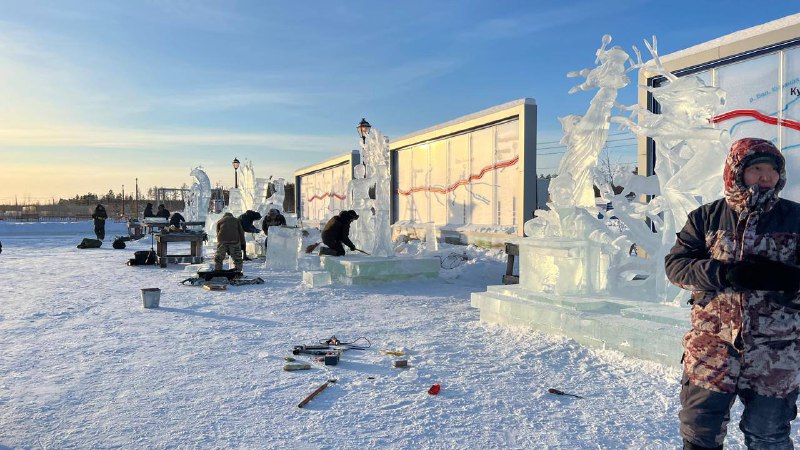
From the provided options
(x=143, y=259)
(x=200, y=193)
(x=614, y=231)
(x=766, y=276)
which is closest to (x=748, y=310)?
(x=766, y=276)

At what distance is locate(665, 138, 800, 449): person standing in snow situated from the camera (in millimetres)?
2213

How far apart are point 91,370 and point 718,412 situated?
4699 mm

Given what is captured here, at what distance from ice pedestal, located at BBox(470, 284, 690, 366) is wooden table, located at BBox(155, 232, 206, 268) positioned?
9.60m

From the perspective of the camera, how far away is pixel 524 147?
13.1 m

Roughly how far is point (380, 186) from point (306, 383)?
7.63 meters

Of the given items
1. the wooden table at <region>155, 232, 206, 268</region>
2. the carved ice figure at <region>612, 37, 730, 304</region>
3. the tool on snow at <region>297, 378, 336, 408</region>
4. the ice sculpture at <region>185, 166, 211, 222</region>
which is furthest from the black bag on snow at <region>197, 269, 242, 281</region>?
the ice sculpture at <region>185, 166, 211, 222</region>

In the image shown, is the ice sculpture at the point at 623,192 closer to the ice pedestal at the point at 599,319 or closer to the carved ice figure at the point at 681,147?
the carved ice figure at the point at 681,147

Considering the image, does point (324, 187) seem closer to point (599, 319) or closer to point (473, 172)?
point (473, 172)

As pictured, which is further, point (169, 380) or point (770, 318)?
point (169, 380)

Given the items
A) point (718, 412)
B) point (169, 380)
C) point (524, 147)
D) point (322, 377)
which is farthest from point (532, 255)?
point (524, 147)

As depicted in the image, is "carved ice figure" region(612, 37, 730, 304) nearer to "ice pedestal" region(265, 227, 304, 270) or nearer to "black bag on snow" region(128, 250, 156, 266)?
"ice pedestal" region(265, 227, 304, 270)

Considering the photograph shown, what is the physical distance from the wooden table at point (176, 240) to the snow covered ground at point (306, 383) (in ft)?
20.0

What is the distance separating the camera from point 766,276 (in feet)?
6.95

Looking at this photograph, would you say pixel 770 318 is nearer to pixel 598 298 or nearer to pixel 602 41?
pixel 598 298
